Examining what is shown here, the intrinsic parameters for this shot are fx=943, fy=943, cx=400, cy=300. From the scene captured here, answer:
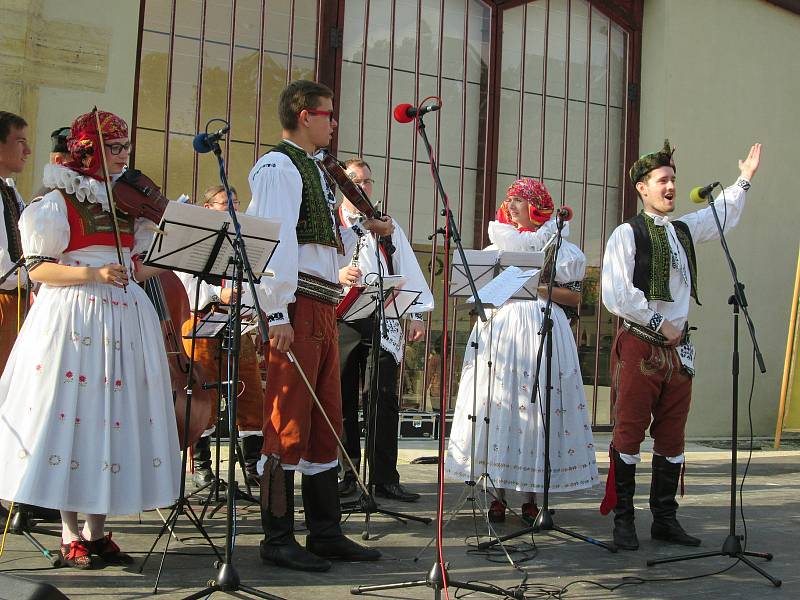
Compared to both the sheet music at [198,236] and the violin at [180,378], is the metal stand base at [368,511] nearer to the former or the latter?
the violin at [180,378]

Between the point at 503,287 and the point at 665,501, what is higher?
the point at 503,287

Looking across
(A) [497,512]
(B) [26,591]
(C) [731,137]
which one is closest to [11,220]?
(A) [497,512]

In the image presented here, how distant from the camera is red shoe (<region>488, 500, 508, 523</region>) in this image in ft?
17.8

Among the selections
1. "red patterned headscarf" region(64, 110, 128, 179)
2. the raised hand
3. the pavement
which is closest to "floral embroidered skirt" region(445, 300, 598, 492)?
the pavement

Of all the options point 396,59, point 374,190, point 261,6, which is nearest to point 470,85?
point 396,59

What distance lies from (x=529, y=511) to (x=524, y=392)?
2.25 ft

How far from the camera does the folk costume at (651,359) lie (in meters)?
4.85

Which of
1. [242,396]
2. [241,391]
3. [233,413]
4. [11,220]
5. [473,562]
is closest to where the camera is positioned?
[233,413]

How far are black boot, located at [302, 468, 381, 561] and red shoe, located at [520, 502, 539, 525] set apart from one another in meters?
1.48

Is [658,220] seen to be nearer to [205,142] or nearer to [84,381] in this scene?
[205,142]

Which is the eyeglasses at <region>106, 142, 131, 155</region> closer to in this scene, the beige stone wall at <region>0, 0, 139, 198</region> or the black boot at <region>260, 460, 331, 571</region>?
the black boot at <region>260, 460, 331, 571</region>

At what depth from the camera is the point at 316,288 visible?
410 centimetres

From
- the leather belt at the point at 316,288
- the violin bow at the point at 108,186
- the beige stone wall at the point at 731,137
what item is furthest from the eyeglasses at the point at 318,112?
the beige stone wall at the point at 731,137

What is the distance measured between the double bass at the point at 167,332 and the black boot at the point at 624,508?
2.12 m
